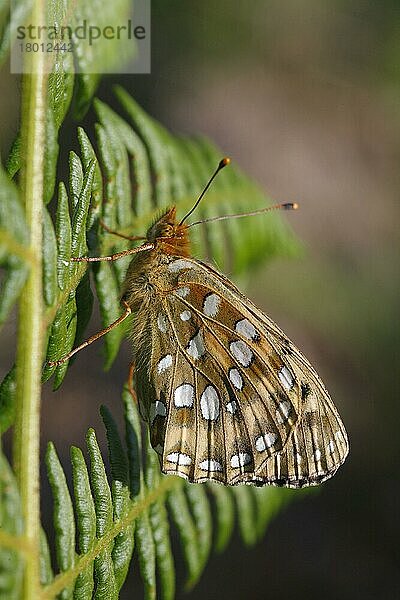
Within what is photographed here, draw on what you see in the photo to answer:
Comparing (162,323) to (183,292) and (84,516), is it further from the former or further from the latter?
(84,516)

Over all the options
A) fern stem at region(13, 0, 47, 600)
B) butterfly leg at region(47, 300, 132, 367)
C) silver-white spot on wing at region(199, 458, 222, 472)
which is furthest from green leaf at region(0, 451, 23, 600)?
silver-white spot on wing at region(199, 458, 222, 472)

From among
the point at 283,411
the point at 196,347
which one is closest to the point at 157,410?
the point at 196,347

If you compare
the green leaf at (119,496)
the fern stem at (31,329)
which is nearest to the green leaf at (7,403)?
the fern stem at (31,329)

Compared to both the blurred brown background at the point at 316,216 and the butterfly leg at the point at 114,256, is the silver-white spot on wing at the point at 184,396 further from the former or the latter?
the blurred brown background at the point at 316,216

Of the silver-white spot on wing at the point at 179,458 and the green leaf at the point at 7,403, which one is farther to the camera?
the silver-white spot on wing at the point at 179,458

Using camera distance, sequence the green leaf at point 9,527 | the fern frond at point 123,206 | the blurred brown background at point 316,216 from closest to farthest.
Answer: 1. the green leaf at point 9,527
2. the fern frond at point 123,206
3. the blurred brown background at point 316,216

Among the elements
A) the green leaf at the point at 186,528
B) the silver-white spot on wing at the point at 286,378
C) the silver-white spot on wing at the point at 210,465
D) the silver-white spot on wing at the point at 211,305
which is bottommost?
the green leaf at the point at 186,528
